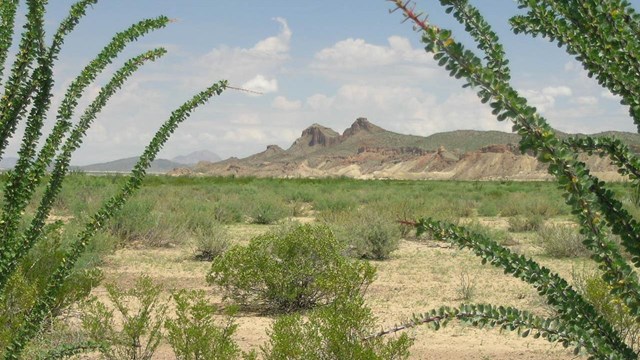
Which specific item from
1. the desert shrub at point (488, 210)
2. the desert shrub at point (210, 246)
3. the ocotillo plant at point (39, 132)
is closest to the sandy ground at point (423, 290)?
the desert shrub at point (210, 246)

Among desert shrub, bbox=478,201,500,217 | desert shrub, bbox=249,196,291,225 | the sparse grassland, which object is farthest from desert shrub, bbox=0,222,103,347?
desert shrub, bbox=478,201,500,217

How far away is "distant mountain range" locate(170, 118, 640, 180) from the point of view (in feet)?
290

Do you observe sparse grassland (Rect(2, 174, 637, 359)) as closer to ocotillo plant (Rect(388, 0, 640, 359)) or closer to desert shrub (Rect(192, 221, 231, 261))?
desert shrub (Rect(192, 221, 231, 261))

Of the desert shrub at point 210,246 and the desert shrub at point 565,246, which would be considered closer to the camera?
the desert shrub at point 210,246

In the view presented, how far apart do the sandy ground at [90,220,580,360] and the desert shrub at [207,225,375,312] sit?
39 cm

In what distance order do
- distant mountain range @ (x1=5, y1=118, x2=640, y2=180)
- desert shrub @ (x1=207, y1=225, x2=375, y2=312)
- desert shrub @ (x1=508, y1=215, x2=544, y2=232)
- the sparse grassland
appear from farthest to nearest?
distant mountain range @ (x1=5, y1=118, x2=640, y2=180), desert shrub @ (x1=508, y1=215, x2=544, y2=232), desert shrub @ (x1=207, y1=225, x2=375, y2=312), the sparse grassland

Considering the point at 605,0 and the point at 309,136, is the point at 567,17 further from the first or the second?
the point at 309,136

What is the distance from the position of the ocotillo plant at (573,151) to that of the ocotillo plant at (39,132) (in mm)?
1804

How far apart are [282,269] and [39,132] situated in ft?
21.7

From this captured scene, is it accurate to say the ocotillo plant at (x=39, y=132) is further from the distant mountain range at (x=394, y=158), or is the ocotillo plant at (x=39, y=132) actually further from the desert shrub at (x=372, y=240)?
the distant mountain range at (x=394, y=158)

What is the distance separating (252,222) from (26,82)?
1930cm

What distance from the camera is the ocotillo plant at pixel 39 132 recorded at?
9.58 feet

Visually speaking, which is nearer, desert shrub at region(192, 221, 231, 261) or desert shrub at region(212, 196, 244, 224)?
desert shrub at region(192, 221, 231, 261)

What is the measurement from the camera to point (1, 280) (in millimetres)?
3033
